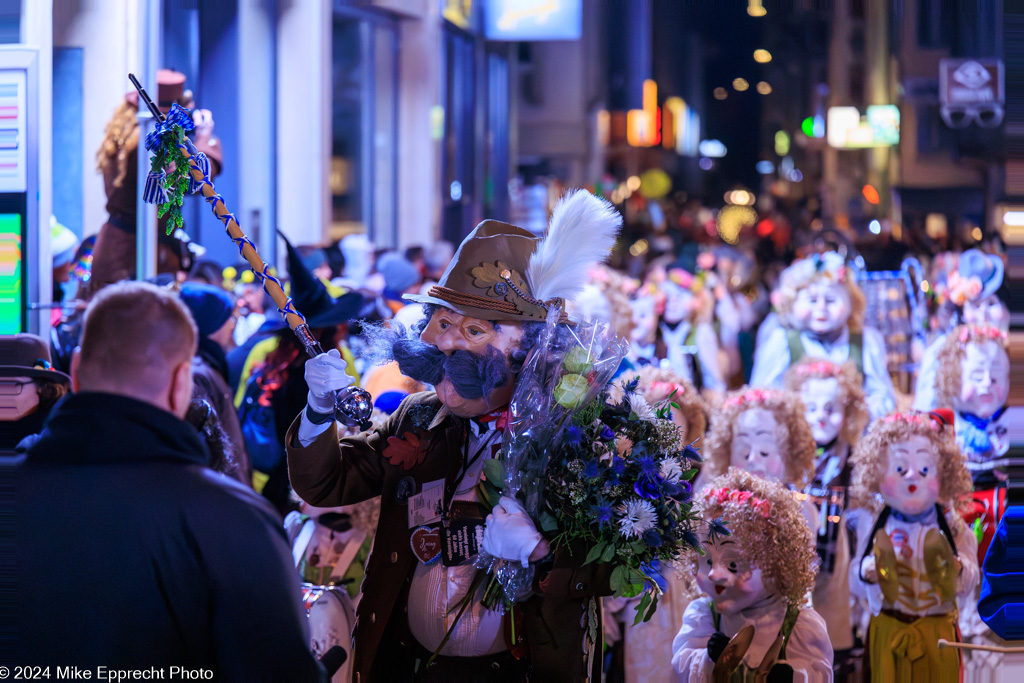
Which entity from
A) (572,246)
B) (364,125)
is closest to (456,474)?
(572,246)

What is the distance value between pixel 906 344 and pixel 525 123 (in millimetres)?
15165

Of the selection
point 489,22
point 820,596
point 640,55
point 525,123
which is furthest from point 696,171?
point 820,596

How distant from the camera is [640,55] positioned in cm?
2733

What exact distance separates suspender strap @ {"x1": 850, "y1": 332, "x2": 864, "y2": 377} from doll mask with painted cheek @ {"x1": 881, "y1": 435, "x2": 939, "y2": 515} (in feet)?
10.2

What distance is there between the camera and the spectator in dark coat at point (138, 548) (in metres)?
2.17

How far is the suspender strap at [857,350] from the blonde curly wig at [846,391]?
160cm

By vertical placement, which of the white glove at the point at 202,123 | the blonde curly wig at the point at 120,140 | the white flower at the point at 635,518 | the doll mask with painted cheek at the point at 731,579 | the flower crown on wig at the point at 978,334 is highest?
the blonde curly wig at the point at 120,140

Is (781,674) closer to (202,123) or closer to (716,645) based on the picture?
(716,645)

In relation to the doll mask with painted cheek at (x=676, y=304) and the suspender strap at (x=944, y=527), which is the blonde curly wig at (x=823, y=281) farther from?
the suspender strap at (x=944, y=527)

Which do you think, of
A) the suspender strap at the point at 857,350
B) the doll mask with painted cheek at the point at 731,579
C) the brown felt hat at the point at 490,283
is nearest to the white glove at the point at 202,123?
the brown felt hat at the point at 490,283

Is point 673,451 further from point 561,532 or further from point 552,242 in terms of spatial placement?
point 552,242

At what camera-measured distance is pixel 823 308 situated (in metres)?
7.34

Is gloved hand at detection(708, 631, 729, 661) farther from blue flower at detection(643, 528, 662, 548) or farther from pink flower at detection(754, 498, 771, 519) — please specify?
blue flower at detection(643, 528, 662, 548)

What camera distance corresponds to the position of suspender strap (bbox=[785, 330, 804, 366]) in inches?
290
